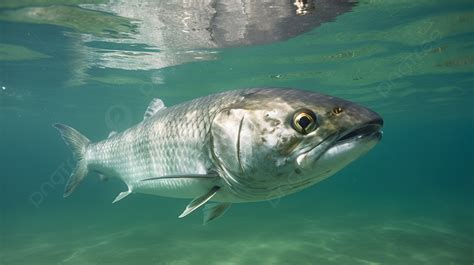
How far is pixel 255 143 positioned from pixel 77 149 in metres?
5.74

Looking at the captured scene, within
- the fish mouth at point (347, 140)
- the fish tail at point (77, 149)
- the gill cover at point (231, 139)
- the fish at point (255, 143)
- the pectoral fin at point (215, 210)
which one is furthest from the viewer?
the fish tail at point (77, 149)

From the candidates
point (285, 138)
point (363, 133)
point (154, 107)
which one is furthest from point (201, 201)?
point (154, 107)

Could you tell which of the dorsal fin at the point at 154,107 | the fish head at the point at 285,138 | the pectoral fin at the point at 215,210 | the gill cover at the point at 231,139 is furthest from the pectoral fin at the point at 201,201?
the dorsal fin at the point at 154,107

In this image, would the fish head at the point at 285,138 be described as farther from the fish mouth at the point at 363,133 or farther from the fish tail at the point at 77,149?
the fish tail at the point at 77,149

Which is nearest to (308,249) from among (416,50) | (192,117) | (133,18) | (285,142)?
(192,117)

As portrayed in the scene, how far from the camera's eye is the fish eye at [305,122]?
289 cm

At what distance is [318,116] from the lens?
9.54 feet

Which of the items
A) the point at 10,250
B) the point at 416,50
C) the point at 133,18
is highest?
the point at 416,50

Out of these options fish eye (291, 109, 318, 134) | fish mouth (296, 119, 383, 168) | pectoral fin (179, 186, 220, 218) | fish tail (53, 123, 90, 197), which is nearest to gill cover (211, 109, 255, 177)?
pectoral fin (179, 186, 220, 218)

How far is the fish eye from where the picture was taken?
289cm

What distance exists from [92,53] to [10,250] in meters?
9.41

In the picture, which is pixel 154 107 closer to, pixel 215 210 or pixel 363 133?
pixel 215 210

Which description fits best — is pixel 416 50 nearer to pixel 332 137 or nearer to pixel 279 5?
pixel 279 5

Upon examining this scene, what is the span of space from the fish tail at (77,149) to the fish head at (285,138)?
4.69 meters
